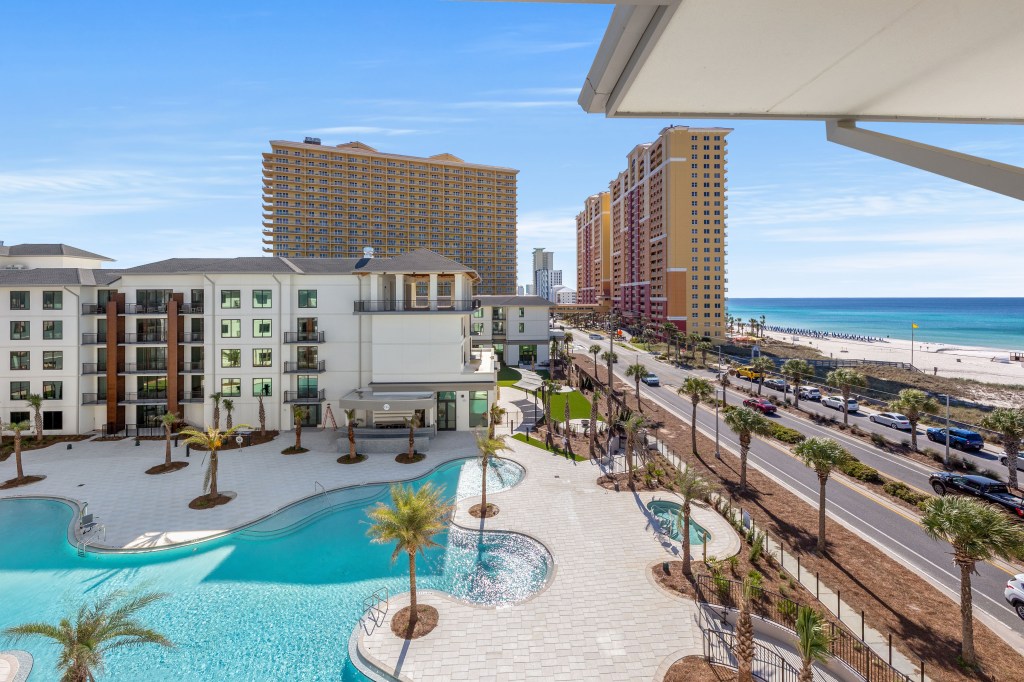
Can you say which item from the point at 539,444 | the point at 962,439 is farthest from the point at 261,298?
the point at 962,439

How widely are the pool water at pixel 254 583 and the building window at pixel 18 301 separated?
1759cm

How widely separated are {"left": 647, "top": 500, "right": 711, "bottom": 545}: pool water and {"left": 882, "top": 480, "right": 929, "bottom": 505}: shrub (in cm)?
1096

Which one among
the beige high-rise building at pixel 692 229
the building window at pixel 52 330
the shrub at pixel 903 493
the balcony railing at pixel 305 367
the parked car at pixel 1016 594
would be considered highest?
the beige high-rise building at pixel 692 229

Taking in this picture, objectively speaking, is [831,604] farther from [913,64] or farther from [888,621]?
[913,64]

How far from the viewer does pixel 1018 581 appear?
14141 millimetres

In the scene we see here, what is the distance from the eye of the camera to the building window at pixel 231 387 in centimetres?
3175

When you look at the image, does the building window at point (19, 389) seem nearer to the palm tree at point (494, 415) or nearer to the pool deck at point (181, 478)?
the pool deck at point (181, 478)

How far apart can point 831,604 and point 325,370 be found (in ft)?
99.4

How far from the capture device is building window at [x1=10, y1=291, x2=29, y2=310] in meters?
31.1

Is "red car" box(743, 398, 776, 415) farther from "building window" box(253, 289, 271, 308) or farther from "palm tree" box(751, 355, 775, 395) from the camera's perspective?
"building window" box(253, 289, 271, 308)

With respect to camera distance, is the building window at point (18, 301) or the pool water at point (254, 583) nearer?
the pool water at point (254, 583)

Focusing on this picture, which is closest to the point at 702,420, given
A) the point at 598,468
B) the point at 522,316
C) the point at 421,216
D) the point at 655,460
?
the point at 655,460

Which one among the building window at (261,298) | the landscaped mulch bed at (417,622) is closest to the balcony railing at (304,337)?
the building window at (261,298)

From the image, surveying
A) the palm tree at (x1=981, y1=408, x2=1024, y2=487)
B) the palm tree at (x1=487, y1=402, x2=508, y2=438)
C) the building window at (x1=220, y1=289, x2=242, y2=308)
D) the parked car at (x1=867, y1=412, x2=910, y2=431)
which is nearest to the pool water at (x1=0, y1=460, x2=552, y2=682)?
the palm tree at (x1=487, y1=402, x2=508, y2=438)
